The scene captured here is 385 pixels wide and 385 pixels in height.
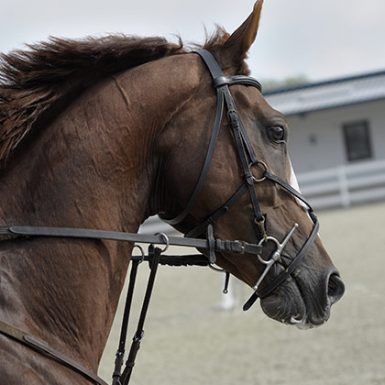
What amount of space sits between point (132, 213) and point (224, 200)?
366mm

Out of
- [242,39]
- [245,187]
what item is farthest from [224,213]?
[242,39]

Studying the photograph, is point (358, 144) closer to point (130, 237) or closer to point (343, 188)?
point (343, 188)

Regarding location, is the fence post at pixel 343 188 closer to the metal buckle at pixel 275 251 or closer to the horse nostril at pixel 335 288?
the horse nostril at pixel 335 288

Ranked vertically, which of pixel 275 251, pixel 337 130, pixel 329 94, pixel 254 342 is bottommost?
pixel 337 130

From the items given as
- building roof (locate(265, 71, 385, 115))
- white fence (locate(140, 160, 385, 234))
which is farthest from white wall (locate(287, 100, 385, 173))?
white fence (locate(140, 160, 385, 234))

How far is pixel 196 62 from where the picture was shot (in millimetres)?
3457

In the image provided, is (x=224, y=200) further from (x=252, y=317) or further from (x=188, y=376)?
(x=252, y=317)

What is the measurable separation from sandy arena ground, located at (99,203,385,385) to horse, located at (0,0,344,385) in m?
5.72

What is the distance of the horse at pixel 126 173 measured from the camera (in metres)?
3.17

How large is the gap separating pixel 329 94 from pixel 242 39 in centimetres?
3762

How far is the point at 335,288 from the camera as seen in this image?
3.46 m

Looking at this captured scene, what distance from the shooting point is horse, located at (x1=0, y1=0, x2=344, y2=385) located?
3.17 meters

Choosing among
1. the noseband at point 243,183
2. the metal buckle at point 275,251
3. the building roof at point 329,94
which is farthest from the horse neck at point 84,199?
the building roof at point 329,94

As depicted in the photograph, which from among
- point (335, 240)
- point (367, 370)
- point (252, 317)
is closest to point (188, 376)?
point (367, 370)
